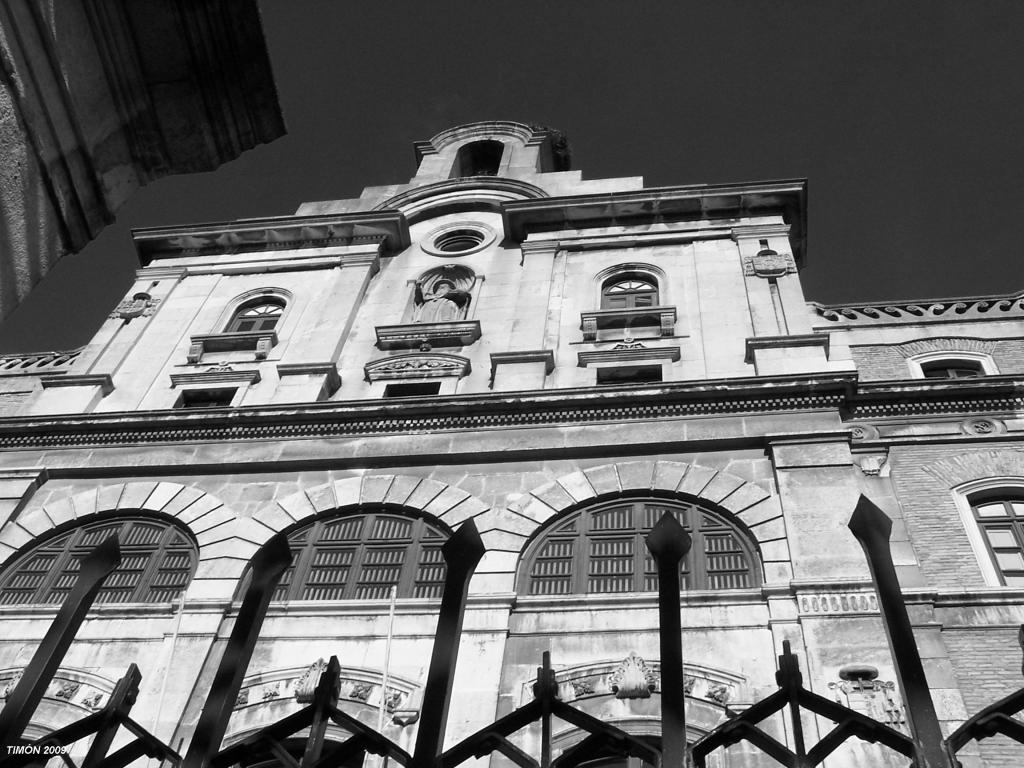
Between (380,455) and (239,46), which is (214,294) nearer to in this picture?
(380,455)

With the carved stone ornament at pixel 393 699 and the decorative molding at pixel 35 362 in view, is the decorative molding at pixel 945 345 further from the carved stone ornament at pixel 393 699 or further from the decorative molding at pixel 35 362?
the decorative molding at pixel 35 362

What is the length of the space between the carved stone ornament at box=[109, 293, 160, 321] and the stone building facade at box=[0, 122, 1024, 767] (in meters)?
0.10

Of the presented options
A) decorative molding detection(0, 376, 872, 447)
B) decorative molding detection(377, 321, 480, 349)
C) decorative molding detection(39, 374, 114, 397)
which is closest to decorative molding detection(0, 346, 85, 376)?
decorative molding detection(39, 374, 114, 397)

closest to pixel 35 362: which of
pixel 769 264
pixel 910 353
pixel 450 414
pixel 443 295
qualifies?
pixel 443 295

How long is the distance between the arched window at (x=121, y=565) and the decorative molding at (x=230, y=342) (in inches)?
216

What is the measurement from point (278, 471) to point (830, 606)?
342 inches

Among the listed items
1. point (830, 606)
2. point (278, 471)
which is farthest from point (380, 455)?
point (830, 606)

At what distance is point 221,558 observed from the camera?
1579 cm

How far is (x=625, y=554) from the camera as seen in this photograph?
15.0m

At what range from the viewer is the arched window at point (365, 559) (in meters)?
15.1

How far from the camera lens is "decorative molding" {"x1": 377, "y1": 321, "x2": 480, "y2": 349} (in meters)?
21.0

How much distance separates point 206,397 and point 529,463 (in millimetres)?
7093

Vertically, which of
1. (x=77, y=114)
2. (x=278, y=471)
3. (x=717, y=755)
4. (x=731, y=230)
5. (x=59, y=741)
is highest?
(x=731, y=230)

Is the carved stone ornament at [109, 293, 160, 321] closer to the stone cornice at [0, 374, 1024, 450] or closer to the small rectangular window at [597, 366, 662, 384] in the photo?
the stone cornice at [0, 374, 1024, 450]
